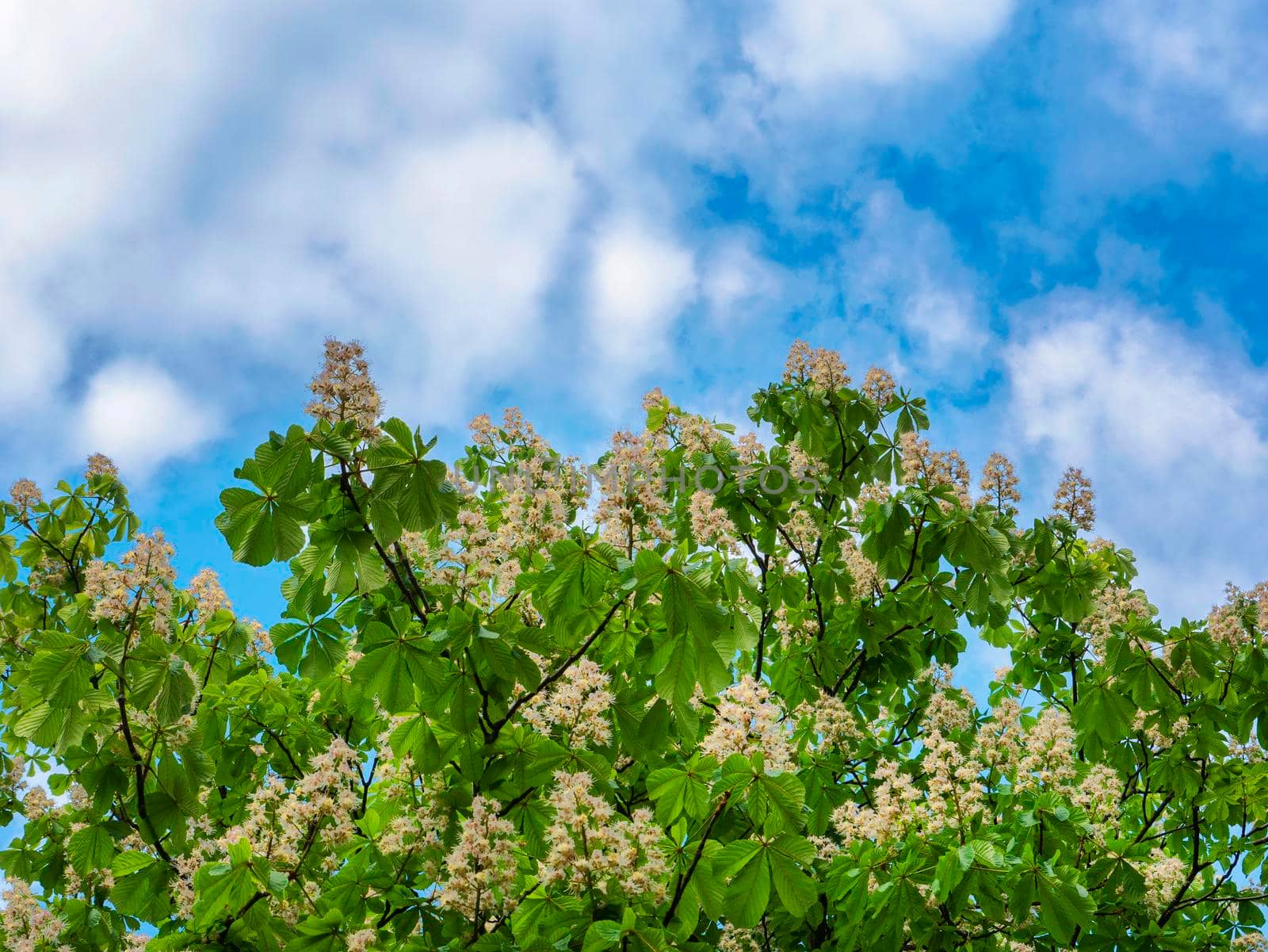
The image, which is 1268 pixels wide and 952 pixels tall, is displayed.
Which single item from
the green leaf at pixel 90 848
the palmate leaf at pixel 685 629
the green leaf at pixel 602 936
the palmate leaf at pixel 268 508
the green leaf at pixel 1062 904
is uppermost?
the palmate leaf at pixel 268 508

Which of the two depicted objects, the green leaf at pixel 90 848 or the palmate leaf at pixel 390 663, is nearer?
the palmate leaf at pixel 390 663

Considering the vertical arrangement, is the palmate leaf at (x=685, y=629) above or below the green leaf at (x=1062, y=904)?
above

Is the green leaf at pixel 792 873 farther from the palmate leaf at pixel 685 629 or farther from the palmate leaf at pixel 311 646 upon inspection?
the palmate leaf at pixel 311 646

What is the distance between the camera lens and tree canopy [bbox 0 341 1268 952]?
3646 millimetres

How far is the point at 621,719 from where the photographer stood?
4215 mm

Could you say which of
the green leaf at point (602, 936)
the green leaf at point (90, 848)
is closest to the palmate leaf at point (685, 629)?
the green leaf at point (602, 936)

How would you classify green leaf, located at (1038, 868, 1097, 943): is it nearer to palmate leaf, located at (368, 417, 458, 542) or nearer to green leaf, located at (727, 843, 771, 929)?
green leaf, located at (727, 843, 771, 929)

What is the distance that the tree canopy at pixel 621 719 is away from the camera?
365 cm

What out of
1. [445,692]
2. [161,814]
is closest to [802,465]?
[445,692]

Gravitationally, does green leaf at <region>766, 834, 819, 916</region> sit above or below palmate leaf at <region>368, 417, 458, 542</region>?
below

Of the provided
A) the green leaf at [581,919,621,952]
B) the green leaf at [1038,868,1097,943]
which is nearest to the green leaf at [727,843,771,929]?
the green leaf at [581,919,621,952]

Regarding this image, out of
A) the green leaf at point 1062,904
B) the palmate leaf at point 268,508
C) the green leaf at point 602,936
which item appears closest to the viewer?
the green leaf at point 602,936

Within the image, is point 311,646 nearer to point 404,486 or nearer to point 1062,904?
point 404,486

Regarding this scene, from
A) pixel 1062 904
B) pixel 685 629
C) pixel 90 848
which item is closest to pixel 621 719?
pixel 685 629
